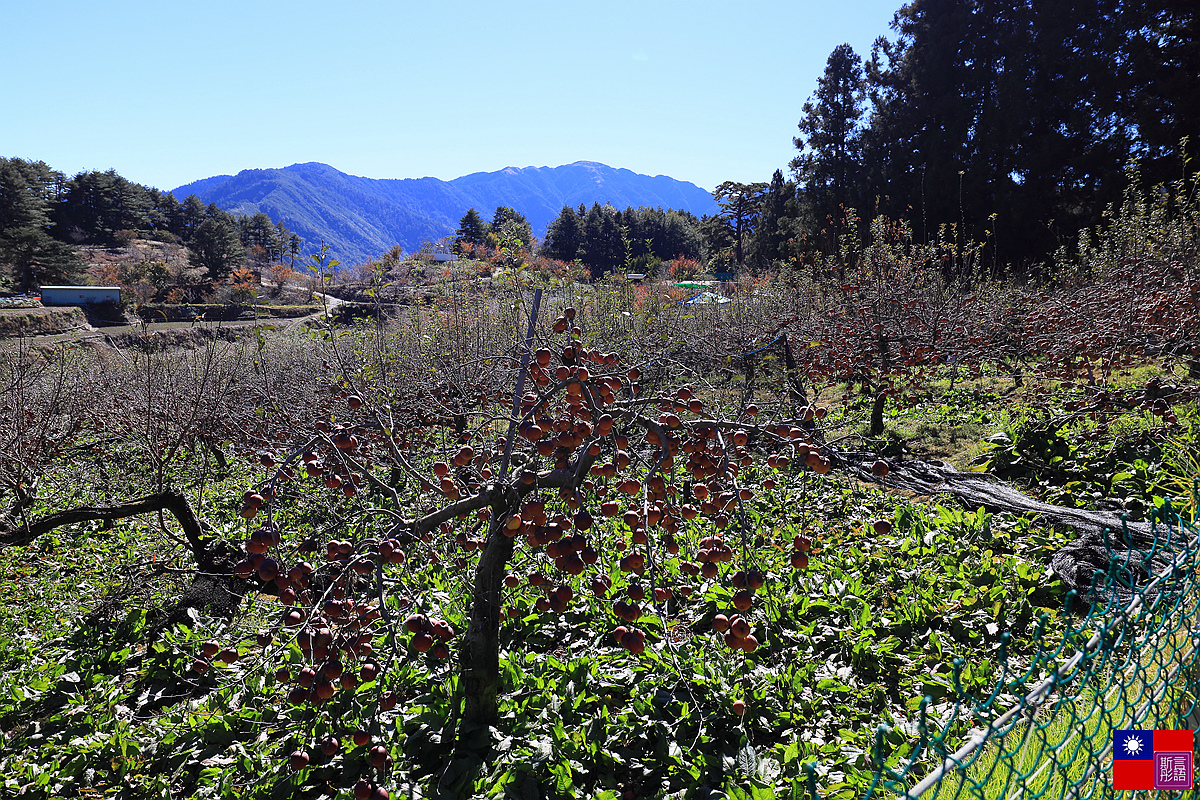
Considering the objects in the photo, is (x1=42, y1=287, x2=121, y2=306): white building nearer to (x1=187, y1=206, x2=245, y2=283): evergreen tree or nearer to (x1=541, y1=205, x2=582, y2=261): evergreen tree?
(x1=187, y1=206, x2=245, y2=283): evergreen tree

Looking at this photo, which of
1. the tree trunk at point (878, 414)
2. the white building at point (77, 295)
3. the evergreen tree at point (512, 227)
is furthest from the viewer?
the white building at point (77, 295)

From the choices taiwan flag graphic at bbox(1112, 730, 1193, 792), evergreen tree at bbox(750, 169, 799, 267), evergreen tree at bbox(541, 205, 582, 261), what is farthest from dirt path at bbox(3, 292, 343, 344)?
evergreen tree at bbox(541, 205, 582, 261)

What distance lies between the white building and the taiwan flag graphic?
41.7 m

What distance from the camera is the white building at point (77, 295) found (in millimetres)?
32216

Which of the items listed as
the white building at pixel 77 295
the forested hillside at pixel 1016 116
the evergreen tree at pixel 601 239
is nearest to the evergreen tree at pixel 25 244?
the white building at pixel 77 295

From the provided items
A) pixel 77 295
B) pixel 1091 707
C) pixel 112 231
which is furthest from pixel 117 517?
pixel 112 231

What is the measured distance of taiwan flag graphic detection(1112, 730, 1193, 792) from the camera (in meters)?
1.77

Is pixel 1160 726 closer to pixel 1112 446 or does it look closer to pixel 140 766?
pixel 1112 446

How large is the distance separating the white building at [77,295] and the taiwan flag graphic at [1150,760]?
41.7 meters

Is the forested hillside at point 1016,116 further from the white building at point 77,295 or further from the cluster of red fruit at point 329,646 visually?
the white building at point 77,295

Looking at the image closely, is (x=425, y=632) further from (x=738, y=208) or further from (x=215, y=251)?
(x=215, y=251)

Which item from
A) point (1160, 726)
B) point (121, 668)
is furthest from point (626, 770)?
point (121, 668)

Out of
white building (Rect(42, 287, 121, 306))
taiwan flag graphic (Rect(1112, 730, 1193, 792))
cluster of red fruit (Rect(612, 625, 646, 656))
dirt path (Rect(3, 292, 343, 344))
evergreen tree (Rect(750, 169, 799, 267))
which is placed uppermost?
evergreen tree (Rect(750, 169, 799, 267))

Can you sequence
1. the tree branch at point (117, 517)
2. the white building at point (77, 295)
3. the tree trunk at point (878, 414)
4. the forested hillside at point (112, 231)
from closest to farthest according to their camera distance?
the tree branch at point (117, 517) < the tree trunk at point (878, 414) < the white building at point (77, 295) < the forested hillside at point (112, 231)
